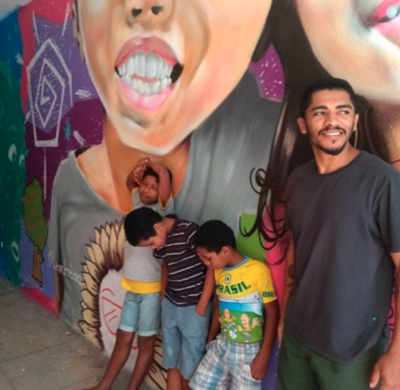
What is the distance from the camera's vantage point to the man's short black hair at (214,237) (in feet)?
6.98

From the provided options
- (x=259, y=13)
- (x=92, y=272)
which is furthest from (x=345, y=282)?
(x=92, y=272)

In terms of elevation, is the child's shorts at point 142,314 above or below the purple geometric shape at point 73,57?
below

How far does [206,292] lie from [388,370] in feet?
3.41

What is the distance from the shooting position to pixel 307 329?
1.70m

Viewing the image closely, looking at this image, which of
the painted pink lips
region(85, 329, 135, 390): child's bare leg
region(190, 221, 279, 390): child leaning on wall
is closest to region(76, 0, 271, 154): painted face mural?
the painted pink lips

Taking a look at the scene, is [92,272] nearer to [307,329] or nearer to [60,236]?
[60,236]

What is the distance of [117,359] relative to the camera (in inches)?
116

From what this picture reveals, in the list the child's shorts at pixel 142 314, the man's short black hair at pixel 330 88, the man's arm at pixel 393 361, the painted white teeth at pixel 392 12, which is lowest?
the child's shorts at pixel 142 314

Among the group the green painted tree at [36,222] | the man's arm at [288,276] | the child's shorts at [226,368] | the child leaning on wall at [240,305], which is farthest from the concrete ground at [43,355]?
the man's arm at [288,276]

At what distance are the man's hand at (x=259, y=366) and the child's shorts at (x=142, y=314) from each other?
0.79 meters

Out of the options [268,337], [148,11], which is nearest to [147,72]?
→ [148,11]

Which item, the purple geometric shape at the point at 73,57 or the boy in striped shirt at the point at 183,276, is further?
the purple geometric shape at the point at 73,57

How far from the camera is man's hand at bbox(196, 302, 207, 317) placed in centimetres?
240

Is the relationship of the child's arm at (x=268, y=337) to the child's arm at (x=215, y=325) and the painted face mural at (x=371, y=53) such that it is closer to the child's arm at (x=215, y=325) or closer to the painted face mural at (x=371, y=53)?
the child's arm at (x=215, y=325)
